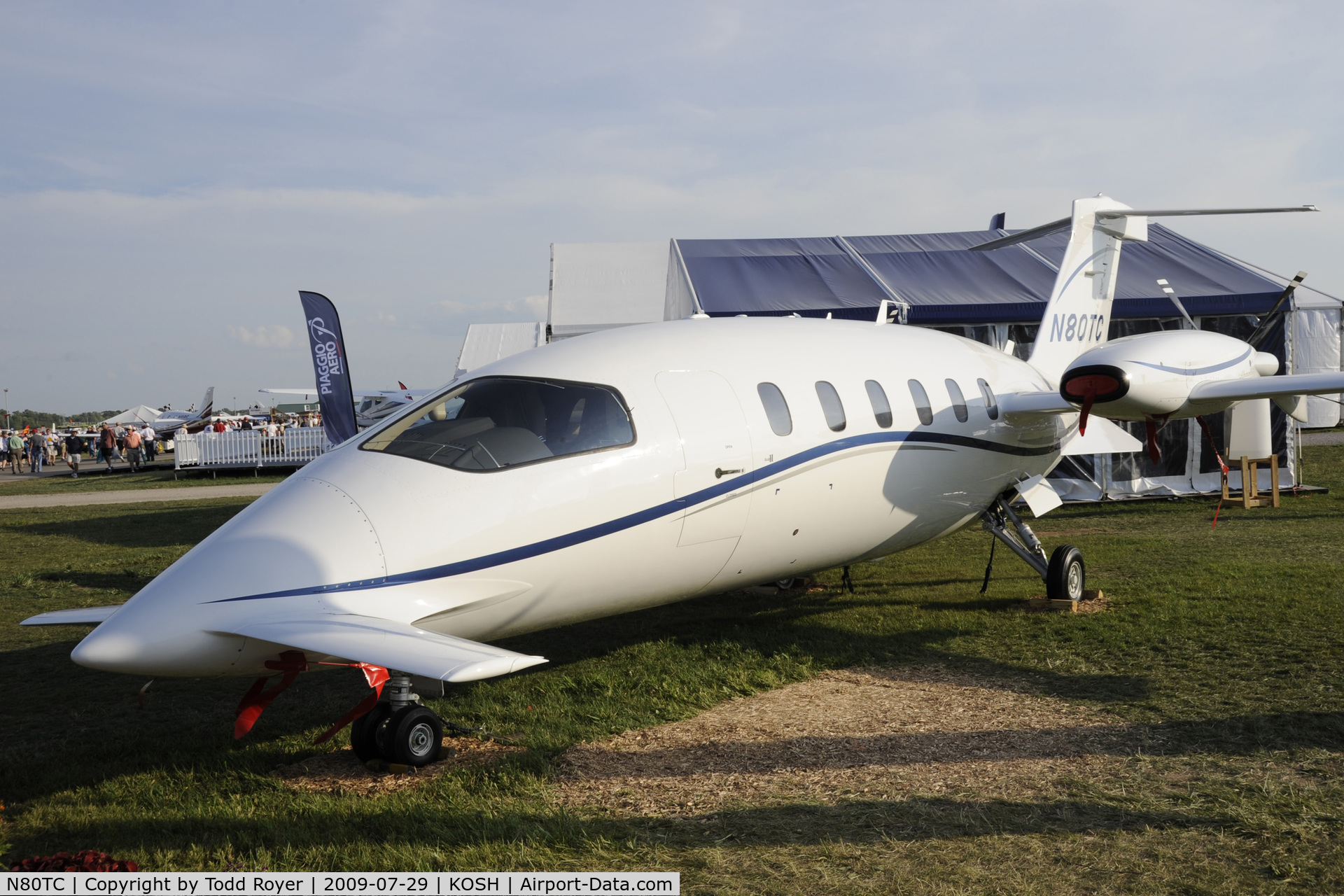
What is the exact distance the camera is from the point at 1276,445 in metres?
17.3

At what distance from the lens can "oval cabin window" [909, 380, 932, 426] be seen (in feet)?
26.2

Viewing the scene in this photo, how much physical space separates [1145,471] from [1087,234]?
326 inches

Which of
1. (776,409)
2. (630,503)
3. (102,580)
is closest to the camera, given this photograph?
(630,503)

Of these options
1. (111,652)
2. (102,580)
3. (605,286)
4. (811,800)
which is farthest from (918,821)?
(605,286)

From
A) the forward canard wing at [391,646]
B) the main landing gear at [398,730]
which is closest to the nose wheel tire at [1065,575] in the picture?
the main landing gear at [398,730]

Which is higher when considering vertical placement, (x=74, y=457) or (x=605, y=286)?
(x=605, y=286)

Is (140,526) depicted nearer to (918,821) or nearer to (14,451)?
(918,821)

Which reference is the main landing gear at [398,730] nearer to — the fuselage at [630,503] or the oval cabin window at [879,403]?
the fuselage at [630,503]

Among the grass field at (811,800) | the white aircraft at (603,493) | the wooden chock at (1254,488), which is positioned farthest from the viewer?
the wooden chock at (1254,488)

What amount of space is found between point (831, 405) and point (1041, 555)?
3.87 meters

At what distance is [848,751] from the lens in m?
5.53

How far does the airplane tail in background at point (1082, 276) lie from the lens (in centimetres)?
1080

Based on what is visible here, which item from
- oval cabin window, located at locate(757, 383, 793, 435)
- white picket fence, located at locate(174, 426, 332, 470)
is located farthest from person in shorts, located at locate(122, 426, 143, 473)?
oval cabin window, located at locate(757, 383, 793, 435)

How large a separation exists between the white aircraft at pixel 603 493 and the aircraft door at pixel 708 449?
16 mm
